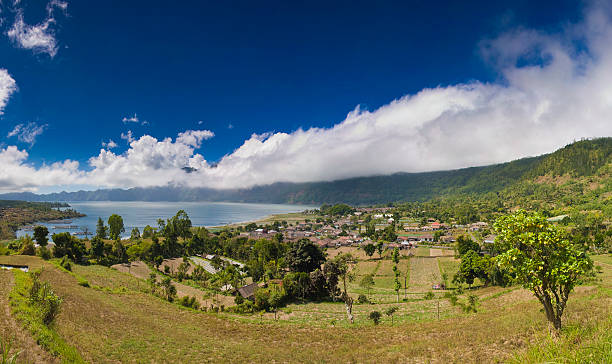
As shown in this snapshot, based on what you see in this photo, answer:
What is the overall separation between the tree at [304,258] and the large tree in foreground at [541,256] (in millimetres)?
33537

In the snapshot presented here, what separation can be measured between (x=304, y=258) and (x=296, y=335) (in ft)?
65.5

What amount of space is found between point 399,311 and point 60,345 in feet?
89.5

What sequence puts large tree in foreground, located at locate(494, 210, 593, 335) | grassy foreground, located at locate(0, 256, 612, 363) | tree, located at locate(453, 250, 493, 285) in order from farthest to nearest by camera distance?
1. tree, located at locate(453, 250, 493, 285)
2. grassy foreground, located at locate(0, 256, 612, 363)
3. large tree in foreground, located at locate(494, 210, 593, 335)

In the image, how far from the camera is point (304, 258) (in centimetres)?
3950

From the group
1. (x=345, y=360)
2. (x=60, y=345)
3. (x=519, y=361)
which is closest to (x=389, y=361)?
(x=345, y=360)

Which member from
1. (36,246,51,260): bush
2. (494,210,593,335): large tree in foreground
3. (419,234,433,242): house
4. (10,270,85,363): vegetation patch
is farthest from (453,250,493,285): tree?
(36,246,51,260): bush

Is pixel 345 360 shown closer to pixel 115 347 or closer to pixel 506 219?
pixel 506 219

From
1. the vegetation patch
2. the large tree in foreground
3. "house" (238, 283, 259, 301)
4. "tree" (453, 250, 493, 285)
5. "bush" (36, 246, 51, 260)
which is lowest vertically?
"house" (238, 283, 259, 301)

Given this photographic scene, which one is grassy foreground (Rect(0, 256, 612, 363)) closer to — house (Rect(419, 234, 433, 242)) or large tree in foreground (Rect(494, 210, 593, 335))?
large tree in foreground (Rect(494, 210, 593, 335))

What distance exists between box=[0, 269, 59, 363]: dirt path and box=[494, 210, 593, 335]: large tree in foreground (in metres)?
12.2

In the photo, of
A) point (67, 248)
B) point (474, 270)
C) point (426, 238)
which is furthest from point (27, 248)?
point (426, 238)

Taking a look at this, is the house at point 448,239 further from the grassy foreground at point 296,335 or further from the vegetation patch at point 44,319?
the vegetation patch at point 44,319

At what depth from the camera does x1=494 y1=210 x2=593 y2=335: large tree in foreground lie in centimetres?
676

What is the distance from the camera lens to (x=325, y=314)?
28578 mm
